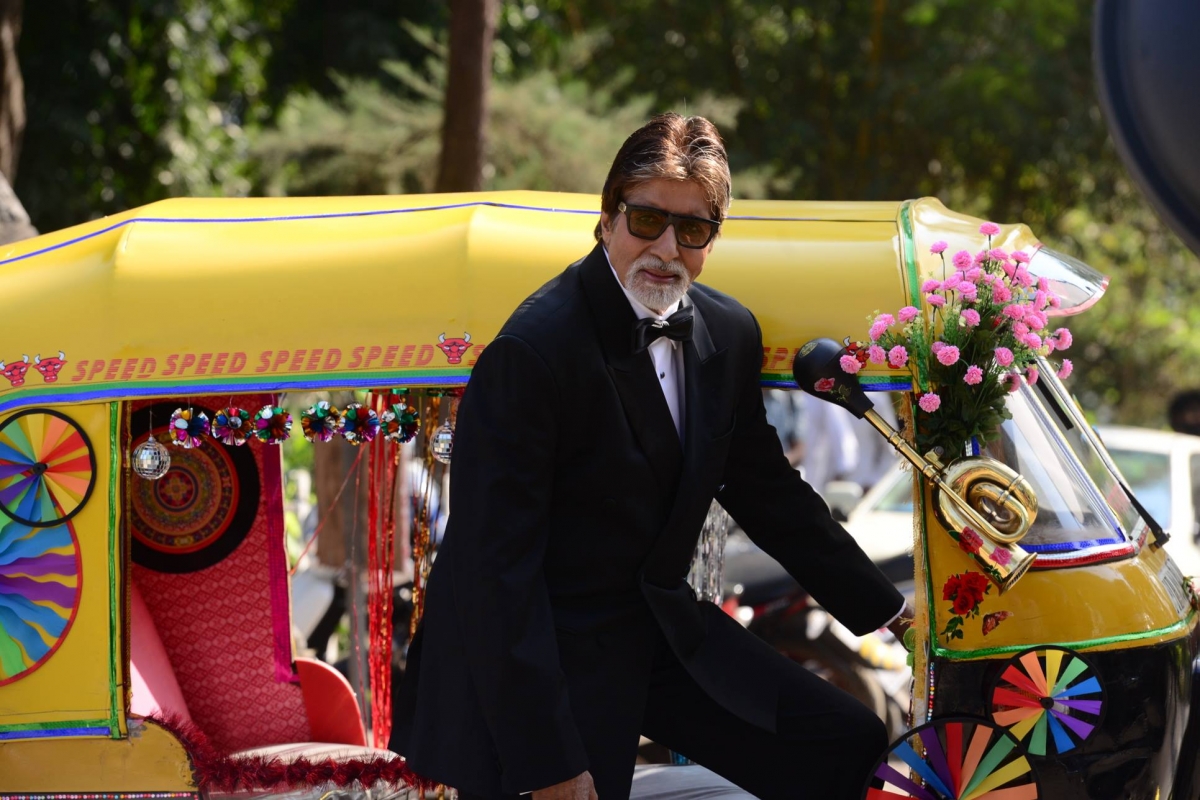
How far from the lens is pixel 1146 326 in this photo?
16250 mm

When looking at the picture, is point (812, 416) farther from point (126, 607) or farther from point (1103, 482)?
point (126, 607)

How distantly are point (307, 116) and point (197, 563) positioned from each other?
7.45 meters

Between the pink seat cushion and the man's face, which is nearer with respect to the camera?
the man's face

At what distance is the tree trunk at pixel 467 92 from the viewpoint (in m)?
7.43

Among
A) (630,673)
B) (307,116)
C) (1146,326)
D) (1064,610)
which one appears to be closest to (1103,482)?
(1064,610)

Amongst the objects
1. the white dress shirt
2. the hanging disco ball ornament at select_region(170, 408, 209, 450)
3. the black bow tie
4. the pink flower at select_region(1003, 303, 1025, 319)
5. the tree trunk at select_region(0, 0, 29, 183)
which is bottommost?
the hanging disco ball ornament at select_region(170, 408, 209, 450)

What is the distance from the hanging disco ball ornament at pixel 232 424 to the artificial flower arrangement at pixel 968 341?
1.64m

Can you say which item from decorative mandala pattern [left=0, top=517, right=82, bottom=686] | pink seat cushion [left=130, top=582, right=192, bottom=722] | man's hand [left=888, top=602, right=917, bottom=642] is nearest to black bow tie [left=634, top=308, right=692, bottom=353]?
man's hand [left=888, top=602, right=917, bottom=642]

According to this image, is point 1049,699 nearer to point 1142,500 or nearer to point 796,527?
point 796,527

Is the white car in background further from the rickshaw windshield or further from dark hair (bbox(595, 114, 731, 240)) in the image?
Answer: dark hair (bbox(595, 114, 731, 240))

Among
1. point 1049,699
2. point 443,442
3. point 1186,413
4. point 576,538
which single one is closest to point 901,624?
point 1049,699

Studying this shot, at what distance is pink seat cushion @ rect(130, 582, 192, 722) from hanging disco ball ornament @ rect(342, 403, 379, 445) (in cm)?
89

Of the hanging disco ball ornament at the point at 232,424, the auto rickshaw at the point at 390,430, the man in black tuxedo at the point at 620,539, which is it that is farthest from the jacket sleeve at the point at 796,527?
the hanging disco ball ornament at the point at 232,424

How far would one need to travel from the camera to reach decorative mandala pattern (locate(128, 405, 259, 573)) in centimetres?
429
